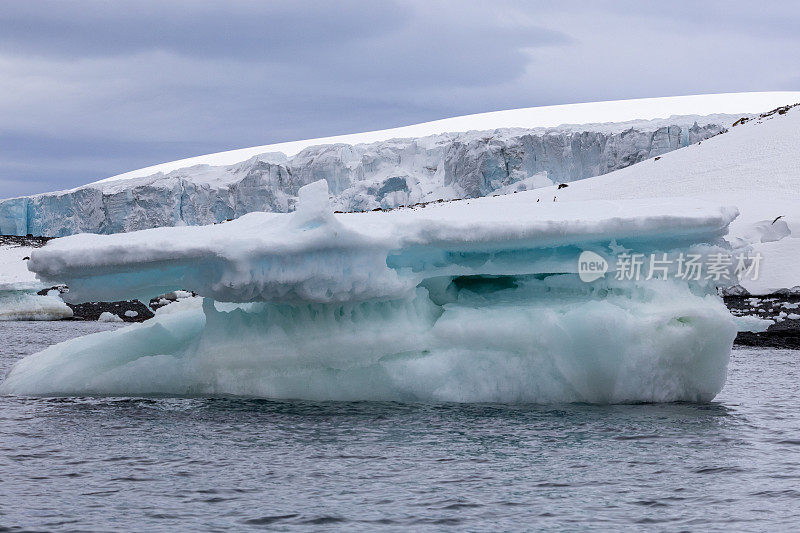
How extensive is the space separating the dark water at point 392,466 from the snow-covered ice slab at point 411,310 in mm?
355

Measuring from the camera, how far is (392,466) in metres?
6.55

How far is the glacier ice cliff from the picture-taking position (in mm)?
45250

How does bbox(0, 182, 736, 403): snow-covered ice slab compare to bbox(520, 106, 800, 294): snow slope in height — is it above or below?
below

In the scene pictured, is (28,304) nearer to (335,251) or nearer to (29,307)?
(29,307)

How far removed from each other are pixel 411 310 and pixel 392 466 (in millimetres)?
3084

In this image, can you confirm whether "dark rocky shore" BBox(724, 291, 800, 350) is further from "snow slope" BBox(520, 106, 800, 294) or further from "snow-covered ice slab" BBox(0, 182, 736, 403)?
"snow-covered ice slab" BBox(0, 182, 736, 403)

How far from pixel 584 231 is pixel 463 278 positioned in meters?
1.79

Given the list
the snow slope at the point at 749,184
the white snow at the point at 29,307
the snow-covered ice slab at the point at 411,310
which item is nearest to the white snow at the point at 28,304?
Answer: the white snow at the point at 29,307

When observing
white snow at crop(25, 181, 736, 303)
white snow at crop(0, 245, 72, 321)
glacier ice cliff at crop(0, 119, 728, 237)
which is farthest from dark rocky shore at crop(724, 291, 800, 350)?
glacier ice cliff at crop(0, 119, 728, 237)

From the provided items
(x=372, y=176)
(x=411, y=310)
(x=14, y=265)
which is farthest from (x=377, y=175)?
(x=411, y=310)

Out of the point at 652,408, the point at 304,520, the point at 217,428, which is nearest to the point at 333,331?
the point at 217,428

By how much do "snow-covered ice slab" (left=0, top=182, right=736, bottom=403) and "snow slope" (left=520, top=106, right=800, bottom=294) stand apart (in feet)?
34.9

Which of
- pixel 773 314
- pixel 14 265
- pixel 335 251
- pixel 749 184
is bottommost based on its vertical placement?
pixel 773 314

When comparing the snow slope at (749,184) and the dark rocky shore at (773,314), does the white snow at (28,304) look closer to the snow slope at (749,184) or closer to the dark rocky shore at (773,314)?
the snow slope at (749,184)
